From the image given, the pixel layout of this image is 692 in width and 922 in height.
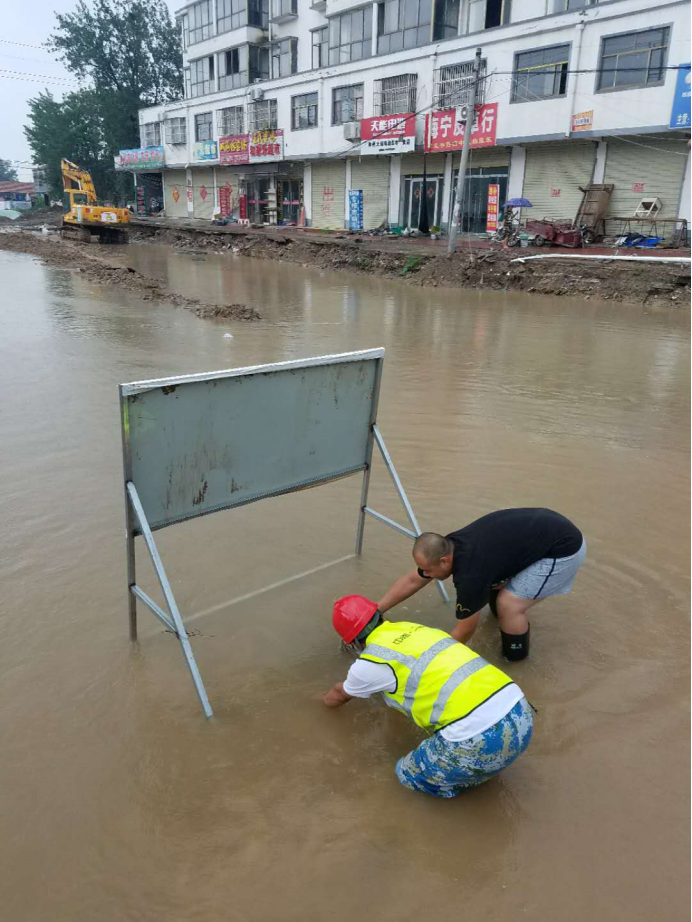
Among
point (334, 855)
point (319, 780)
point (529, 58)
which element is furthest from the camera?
point (529, 58)

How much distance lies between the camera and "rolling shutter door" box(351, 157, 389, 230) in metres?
31.5

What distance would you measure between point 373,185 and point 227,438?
31210mm

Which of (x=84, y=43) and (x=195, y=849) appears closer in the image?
(x=195, y=849)

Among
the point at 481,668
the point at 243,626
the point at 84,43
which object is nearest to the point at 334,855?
the point at 481,668

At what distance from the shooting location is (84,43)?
55.4 meters

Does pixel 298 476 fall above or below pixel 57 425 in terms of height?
above

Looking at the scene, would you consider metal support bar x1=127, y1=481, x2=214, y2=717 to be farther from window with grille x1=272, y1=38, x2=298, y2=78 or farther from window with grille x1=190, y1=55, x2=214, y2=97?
window with grille x1=190, y1=55, x2=214, y2=97

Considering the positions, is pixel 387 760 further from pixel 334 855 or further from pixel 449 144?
pixel 449 144

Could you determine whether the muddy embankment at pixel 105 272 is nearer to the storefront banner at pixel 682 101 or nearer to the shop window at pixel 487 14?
the storefront banner at pixel 682 101

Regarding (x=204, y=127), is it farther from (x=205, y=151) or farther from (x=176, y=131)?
(x=176, y=131)

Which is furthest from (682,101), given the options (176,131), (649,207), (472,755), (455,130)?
(176,131)

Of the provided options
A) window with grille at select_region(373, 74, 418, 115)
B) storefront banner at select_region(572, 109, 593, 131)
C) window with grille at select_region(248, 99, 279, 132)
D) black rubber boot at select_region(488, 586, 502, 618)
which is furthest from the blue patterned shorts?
window with grille at select_region(248, 99, 279, 132)

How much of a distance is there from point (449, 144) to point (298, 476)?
1047 inches

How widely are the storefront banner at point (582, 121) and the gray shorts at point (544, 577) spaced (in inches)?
929
